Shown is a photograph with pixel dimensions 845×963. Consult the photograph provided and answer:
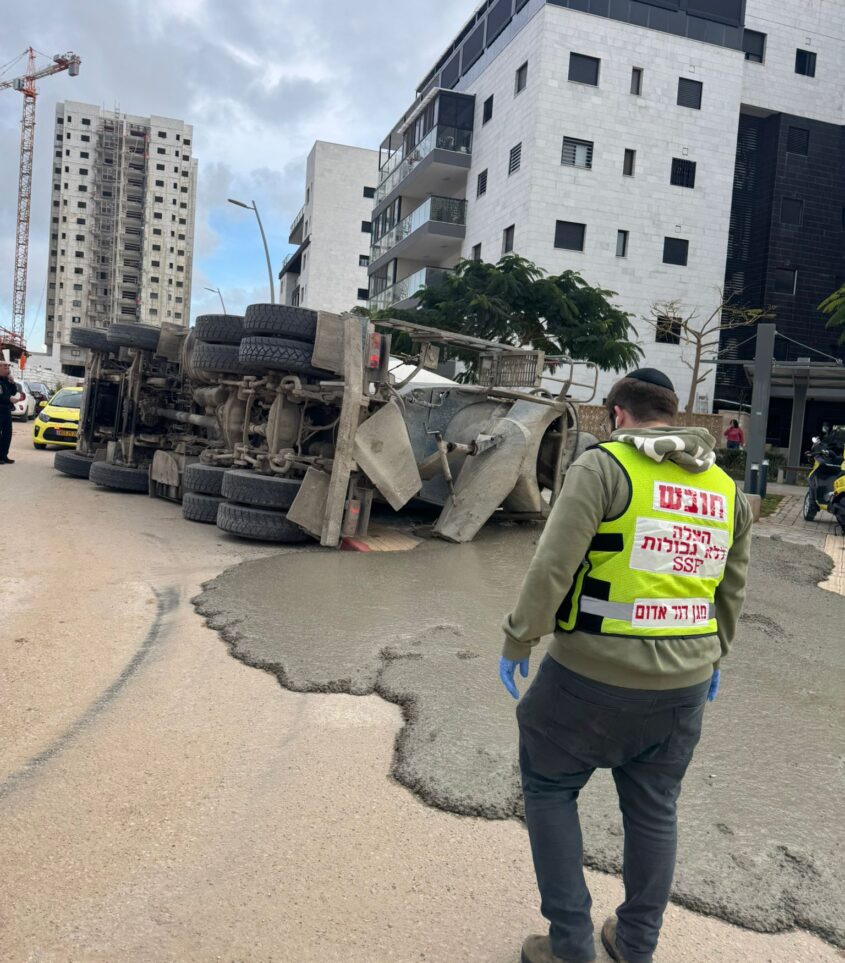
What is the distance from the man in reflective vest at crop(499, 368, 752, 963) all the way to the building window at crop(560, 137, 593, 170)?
32.0 m

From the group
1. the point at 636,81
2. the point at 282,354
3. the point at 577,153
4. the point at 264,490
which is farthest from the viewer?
the point at 636,81

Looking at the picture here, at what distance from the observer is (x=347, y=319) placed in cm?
827

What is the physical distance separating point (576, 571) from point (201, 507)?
25.2ft

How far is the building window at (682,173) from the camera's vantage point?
33125mm

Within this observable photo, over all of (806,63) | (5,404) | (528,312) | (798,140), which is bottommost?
(5,404)

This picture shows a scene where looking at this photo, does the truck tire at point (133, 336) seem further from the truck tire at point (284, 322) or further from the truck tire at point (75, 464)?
the truck tire at point (284, 322)

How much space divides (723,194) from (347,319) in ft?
99.1

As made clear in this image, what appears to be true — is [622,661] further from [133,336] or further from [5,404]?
[5,404]

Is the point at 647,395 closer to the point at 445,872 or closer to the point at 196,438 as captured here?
the point at 445,872

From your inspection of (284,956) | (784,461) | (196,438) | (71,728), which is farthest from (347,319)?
(784,461)

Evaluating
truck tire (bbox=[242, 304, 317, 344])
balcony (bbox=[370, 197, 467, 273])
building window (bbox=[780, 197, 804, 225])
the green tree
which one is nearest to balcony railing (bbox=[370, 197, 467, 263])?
balcony (bbox=[370, 197, 467, 273])

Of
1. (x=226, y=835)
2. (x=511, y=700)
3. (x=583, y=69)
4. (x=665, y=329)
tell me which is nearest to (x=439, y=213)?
(x=583, y=69)

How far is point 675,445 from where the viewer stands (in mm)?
2246

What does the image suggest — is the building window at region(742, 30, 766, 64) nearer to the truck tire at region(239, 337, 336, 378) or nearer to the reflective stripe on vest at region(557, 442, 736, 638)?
the truck tire at region(239, 337, 336, 378)
